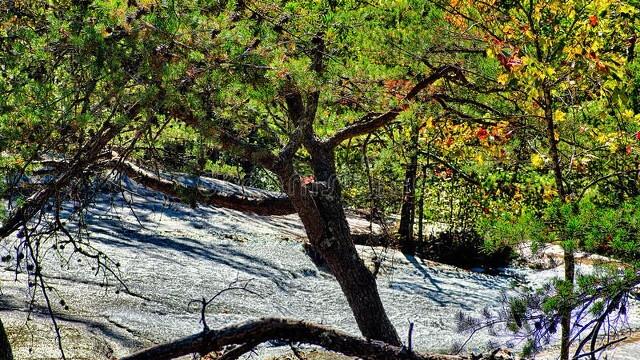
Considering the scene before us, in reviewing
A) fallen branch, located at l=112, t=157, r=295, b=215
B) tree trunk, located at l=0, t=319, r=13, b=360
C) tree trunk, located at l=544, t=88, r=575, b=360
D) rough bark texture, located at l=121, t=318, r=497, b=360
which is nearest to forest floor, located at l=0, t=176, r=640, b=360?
fallen branch, located at l=112, t=157, r=295, b=215

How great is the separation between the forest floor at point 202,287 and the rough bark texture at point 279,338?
5.66 ft

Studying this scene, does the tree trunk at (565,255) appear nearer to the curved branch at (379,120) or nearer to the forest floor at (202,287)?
the forest floor at (202,287)

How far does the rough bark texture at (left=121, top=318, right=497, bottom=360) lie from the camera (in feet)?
12.8

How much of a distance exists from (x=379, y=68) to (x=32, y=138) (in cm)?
315

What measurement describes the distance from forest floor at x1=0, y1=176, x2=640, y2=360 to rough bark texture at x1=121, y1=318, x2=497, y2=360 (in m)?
1.72

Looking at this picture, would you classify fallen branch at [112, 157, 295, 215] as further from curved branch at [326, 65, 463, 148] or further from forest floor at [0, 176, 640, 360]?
curved branch at [326, 65, 463, 148]

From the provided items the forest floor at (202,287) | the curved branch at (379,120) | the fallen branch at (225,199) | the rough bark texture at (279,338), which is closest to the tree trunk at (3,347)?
the rough bark texture at (279,338)

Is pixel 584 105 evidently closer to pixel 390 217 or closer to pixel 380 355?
pixel 380 355

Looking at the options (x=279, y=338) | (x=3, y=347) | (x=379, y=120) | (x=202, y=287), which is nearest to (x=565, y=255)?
(x=379, y=120)

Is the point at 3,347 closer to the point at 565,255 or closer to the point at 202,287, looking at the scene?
the point at 565,255

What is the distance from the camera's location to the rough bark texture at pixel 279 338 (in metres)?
3.92

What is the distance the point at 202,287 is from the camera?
27.8 ft

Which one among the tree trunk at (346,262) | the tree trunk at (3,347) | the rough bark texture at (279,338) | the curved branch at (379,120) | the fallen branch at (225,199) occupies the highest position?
the curved branch at (379,120)

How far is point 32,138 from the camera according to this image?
13.0 ft
